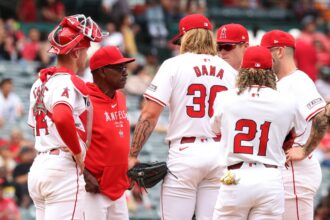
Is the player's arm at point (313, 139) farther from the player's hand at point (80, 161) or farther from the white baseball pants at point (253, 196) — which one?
the player's hand at point (80, 161)

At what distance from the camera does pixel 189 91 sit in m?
8.51

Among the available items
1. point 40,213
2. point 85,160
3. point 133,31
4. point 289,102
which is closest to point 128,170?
point 85,160

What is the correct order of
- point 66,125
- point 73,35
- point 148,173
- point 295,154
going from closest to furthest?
point 66,125, point 73,35, point 295,154, point 148,173

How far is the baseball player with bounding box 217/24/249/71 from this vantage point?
29.1 feet

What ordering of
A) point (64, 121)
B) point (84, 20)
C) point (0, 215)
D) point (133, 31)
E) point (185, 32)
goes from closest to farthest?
point (64, 121) < point (84, 20) < point (185, 32) < point (0, 215) < point (133, 31)

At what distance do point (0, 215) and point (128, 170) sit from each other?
15.7ft

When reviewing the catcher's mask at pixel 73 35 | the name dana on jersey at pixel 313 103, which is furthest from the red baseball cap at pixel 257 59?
the catcher's mask at pixel 73 35

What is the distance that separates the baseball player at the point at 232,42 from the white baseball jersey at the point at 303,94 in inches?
18.2

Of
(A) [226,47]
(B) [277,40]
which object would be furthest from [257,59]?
(A) [226,47]

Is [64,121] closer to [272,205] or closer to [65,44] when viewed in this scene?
[65,44]

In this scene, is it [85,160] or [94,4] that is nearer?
[85,160]

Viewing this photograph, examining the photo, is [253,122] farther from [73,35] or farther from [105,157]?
[73,35]

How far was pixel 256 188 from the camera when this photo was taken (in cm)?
769

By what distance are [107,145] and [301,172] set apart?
1.67 meters
